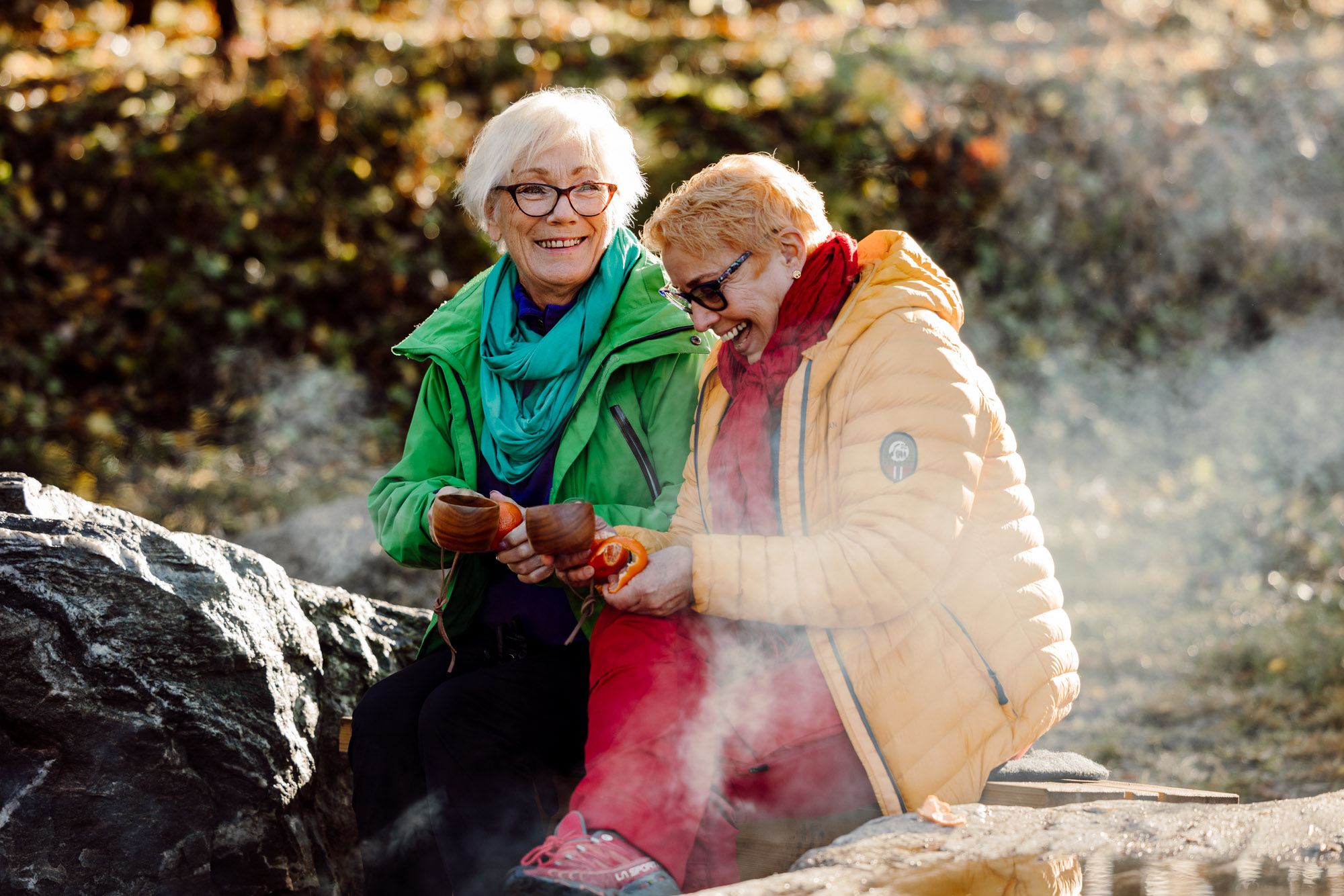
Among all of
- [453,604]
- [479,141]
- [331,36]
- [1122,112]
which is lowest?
[453,604]

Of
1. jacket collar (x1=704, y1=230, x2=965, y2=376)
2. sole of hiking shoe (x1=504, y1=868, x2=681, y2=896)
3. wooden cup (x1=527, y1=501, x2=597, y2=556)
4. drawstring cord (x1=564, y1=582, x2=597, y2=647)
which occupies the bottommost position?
sole of hiking shoe (x1=504, y1=868, x2=681, y2=896)

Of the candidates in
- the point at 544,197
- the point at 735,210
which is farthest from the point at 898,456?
the point at 544,197

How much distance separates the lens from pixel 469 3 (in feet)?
→ 31.7

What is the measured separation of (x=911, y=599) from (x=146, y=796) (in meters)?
1.78

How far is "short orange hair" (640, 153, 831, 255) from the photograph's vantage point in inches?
93.9

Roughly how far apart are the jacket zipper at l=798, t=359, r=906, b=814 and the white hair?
79 cm

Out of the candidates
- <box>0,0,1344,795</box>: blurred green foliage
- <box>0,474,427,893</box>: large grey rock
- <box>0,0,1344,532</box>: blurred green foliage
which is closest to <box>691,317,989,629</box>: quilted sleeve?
<box>0,474,427,893</box>: large grey rock

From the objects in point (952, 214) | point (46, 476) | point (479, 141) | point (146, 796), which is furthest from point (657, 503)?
point (952, 214)

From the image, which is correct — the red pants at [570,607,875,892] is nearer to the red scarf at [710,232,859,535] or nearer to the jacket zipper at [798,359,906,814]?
the jacket zipper at [798,359,906,814]

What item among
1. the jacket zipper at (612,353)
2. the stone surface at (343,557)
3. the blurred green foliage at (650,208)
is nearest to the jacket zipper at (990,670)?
the jacket zipper at (612,353)

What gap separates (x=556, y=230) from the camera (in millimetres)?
2748

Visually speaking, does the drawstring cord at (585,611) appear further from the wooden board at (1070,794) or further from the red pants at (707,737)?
the wooden board at (1070,794)

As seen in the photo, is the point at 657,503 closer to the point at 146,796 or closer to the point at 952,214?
the point at 146,796

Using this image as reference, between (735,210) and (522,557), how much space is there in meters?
0.87
